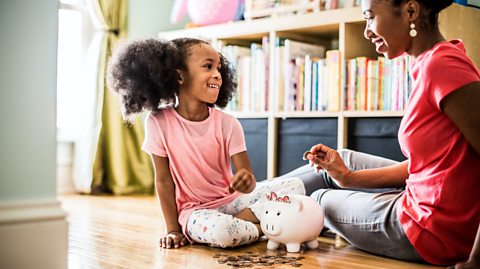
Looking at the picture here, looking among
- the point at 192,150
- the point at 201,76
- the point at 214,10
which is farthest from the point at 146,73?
the point at 214,10

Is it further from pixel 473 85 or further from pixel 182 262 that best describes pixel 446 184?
pixel 182 262

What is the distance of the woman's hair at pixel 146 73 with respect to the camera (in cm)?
198

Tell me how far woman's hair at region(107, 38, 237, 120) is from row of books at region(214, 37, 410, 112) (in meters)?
0.60

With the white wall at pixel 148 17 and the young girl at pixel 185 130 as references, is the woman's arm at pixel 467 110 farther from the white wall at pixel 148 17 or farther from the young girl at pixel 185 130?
the white wall at pixel 148 17

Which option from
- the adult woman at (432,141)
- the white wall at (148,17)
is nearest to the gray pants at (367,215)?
the adult woman at (432,141)

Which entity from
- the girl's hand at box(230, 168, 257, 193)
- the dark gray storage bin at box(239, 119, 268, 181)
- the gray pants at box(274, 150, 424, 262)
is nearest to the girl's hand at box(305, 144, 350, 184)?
the gray pants at box(274, 150, 424, 262)

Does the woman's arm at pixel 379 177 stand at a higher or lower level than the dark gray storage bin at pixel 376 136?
lower

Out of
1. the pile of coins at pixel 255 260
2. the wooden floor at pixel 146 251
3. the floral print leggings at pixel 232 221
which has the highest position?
the floral print leggings at pixel 232 221

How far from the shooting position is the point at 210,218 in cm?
188

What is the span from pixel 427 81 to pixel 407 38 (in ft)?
0.49

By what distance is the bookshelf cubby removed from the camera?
2449mm

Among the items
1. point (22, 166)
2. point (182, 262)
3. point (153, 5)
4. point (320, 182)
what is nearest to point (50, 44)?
point (22, 166)

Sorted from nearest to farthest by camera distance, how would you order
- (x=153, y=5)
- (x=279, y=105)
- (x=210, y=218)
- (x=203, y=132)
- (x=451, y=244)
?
(x=451, y=244) → (x=210, y=218) → (x=203, y=132) → (x=279, y=105) → (x=153, y=5)

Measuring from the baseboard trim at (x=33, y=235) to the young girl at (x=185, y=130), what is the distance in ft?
2.15
